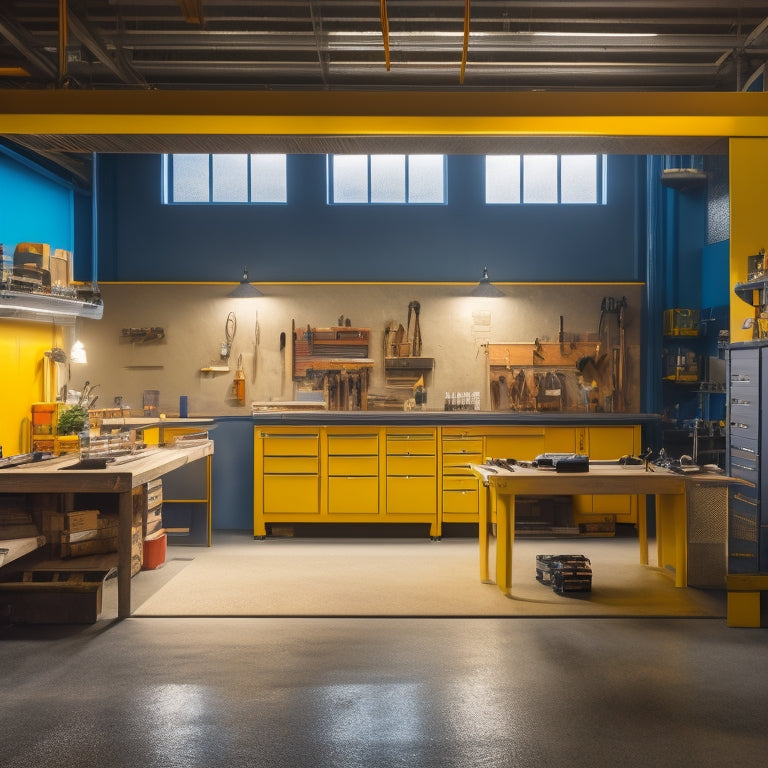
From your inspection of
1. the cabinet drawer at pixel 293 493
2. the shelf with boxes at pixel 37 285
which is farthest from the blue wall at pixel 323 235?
the cabinet drawer at pixel 293 493

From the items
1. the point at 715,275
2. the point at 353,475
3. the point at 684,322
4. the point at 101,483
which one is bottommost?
the point at 353,475

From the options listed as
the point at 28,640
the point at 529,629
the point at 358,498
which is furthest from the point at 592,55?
the point at 28,640

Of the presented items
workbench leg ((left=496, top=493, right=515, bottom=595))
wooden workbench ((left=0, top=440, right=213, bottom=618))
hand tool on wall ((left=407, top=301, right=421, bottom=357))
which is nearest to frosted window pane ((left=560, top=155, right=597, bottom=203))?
hand tool on wall ((left=407, top=301, right=421, bottom=357))

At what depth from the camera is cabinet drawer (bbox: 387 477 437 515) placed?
6996 millimetres

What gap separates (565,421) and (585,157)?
2.98 metres

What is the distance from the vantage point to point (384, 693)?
3.43 m

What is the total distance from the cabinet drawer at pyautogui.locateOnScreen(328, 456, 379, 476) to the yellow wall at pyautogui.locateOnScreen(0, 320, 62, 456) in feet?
8.19

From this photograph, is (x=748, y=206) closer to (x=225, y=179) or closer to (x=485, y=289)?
(x=485, y=289)

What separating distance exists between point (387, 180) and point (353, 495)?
11.0 feet

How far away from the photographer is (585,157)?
26.9ft

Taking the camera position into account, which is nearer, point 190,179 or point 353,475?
point 353,475

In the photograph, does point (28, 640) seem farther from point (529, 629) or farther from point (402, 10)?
point (402, 10)

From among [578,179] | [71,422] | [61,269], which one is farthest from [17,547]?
[578,179]

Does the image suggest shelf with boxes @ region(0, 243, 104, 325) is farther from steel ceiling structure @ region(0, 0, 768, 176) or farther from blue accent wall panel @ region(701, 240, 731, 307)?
blue accent wall panel @ region(701, 240, 731, 307)
